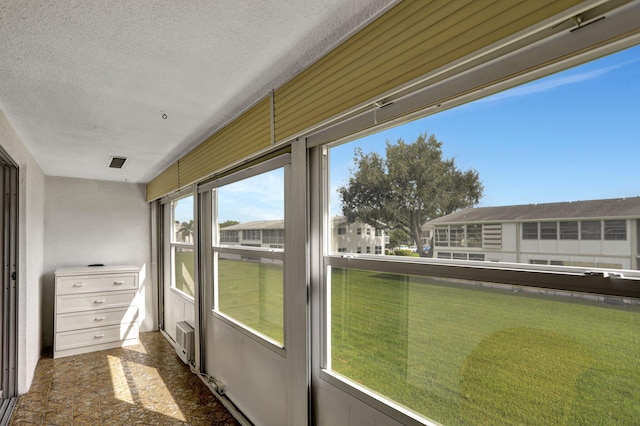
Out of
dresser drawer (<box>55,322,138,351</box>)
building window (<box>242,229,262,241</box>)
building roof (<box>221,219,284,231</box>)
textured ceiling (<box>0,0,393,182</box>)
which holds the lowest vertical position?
dresser drawer (<box>55,322,138,351</box>)

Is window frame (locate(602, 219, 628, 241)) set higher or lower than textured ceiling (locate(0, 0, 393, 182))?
lower

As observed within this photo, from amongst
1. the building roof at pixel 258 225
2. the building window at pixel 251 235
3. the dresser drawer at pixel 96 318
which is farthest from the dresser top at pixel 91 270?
the building window at pixel 251 235

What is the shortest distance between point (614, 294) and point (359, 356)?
1.12m

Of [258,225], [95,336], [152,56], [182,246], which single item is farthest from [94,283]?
[152,56]

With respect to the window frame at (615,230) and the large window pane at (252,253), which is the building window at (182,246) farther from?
the window frame at (615,230)

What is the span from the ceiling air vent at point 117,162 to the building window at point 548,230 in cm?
407

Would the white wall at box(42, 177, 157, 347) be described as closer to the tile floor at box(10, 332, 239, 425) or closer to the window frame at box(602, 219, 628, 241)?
the tile floor at box(10, 332, 239, 425)

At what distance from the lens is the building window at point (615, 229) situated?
3.07 feet

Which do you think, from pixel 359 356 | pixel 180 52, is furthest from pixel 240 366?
pixel 180 52

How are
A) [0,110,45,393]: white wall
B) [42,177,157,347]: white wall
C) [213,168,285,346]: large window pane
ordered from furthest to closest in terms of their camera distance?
[42,177,157,347]: white wall
[0,110,45,393]: white wall
[213,168,285,346]: large window pane

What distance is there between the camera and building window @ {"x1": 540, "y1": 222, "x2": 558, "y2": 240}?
1074mm

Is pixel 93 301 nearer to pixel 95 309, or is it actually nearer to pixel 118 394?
pixel 95 309

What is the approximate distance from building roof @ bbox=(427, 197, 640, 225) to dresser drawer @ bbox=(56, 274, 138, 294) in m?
4.78

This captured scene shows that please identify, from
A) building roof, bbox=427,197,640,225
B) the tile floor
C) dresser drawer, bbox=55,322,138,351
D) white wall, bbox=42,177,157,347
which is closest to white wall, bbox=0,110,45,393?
the tile floor
